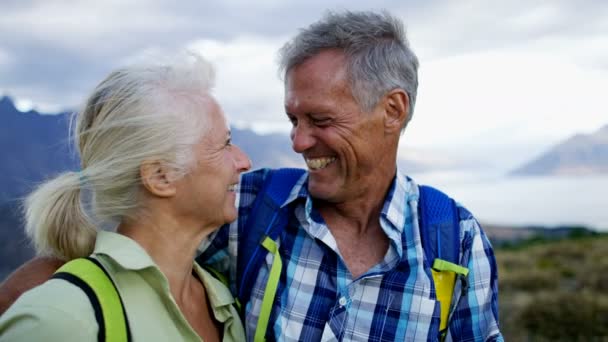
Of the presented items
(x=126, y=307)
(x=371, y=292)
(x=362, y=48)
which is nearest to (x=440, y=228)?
(x=371, y=292)

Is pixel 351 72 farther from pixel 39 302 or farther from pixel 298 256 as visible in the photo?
pixel 39 302

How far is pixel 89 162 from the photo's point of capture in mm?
1978

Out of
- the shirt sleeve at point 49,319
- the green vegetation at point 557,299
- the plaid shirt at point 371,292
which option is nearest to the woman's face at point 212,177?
the plaid shirt at point 371,292

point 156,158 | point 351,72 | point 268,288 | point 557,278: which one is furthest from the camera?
point 557,278

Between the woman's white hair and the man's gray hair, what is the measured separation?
0.78 meters

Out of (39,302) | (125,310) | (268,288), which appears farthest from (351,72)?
(39,302)

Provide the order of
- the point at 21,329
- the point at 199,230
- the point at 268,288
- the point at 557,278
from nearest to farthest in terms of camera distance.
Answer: the point at 21,329, the point at 199,230, the point at 268,288, the point at 557,278

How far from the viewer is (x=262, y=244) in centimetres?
243

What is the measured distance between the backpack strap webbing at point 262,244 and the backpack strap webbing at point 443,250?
0.65 meters

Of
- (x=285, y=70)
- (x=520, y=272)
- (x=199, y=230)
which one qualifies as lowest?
(x=520, y=272)

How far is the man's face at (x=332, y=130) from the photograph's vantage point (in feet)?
8.66

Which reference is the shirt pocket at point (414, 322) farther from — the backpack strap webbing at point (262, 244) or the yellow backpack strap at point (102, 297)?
the yellow backpack strap at point (102, 297)

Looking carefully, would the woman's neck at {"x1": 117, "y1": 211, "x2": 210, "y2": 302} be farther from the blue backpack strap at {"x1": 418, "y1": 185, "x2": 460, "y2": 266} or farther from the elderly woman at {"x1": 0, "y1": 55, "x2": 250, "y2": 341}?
the blue backpack strap at {"x1": 418, "y1": 185, "x2": 460, "y2": 266}

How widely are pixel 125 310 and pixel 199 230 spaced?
1.88 ft
